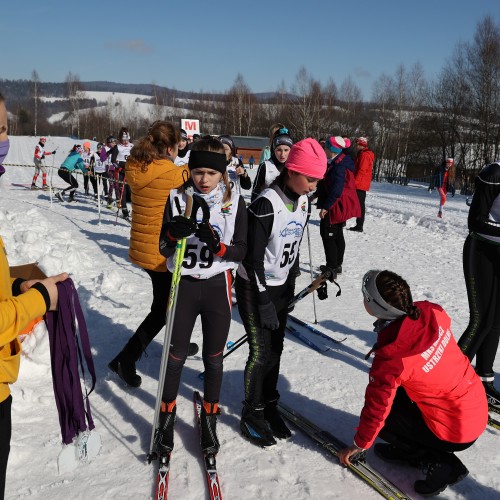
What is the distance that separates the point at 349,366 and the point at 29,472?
109 inches

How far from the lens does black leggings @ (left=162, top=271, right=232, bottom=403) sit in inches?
114

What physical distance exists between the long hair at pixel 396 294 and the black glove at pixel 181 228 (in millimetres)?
1123

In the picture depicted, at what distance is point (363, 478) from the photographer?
2785 mm

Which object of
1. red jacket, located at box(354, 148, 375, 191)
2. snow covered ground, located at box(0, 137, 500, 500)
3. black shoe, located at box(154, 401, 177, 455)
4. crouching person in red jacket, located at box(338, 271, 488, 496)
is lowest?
snow covered ground, located at box(0, 137, 500, 500)

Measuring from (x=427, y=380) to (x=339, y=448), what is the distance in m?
0.85

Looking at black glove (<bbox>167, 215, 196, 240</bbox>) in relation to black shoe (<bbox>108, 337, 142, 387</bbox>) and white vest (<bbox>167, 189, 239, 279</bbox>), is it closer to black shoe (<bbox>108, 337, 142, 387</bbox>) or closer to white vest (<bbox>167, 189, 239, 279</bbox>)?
white vest (<bbox>167, 189, 239, 279</bbox>)

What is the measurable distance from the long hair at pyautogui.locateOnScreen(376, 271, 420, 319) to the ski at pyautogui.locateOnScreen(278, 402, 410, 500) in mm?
1018

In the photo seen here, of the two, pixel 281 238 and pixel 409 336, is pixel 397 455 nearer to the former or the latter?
pixel 409 336

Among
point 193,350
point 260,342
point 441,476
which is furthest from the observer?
point 193,350

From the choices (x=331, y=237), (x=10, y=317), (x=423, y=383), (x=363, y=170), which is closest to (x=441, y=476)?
(x=423, y=383)

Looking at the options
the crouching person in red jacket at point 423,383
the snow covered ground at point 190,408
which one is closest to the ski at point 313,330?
the snow covered ground at point 190,408

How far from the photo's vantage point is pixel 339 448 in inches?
119

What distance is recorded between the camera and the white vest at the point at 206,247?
9.46ft

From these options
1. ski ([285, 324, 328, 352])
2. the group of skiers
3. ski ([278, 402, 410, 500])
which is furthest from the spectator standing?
ski ([278, 402, 410, 500])
